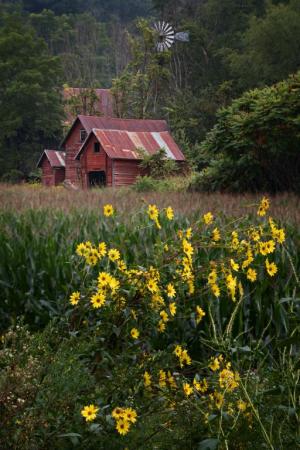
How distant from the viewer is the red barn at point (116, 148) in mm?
32469

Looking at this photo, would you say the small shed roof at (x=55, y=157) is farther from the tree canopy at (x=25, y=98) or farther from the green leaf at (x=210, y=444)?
the green leaf at (x=210, y=444)

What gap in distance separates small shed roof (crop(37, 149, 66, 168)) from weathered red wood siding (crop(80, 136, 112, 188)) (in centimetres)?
475

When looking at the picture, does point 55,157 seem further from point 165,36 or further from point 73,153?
point 165,36

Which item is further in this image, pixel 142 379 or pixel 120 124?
Answer: pixel 120 124

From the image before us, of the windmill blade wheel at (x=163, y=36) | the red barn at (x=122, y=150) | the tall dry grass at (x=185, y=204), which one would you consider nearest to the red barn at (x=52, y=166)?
the red barn at (x=122, y=150)

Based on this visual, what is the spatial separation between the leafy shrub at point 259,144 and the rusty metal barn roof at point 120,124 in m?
19.4

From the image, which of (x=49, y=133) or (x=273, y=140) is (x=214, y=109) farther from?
(x=273, y=140)

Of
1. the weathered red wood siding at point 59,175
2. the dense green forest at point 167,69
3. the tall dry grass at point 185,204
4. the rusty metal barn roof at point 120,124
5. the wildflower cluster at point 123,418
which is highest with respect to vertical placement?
the dense green forest at point 167,69

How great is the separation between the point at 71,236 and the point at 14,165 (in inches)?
1334

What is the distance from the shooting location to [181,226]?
7203 mm

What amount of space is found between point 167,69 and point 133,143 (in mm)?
15038

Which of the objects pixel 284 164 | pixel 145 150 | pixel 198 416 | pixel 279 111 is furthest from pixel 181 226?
pixel 145 150

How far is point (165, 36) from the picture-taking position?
46.2 m

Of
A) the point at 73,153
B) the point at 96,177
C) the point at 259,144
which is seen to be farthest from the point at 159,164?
the point at 259,144
